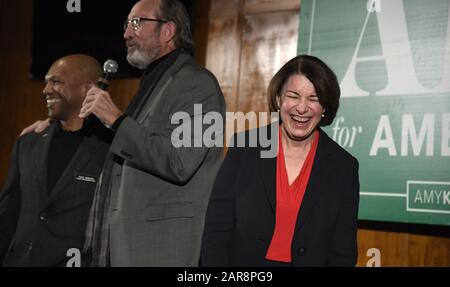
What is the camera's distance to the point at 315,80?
6.40ft

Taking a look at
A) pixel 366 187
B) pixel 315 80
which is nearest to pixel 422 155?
pixel 366 187

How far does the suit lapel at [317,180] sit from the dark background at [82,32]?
203 cm

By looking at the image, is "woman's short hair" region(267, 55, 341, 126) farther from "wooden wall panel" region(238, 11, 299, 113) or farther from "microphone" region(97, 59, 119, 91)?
"wooden wall panel" region(238, 11, 299, 113)

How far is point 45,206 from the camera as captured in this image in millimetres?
2473

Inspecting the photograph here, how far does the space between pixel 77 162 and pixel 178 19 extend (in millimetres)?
777

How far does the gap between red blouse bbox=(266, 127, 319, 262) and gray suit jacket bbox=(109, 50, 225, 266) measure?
0.32 metres

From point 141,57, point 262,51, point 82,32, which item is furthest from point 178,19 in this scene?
point 82,32

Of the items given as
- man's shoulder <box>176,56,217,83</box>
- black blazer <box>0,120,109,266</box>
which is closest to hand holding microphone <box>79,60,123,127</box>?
man's shoulder <box>176,56,217,83</box>

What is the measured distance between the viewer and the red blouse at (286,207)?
1858 mm

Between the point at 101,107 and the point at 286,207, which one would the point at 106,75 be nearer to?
the point at 101,107

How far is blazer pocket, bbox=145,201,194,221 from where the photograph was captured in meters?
2.04

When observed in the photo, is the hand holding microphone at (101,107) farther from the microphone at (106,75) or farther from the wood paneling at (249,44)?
the wood paneling at (249,44)

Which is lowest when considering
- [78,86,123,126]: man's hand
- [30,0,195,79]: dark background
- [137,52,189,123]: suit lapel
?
[78,86,123,126]: man's hand

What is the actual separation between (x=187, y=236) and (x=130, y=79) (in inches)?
87.0
